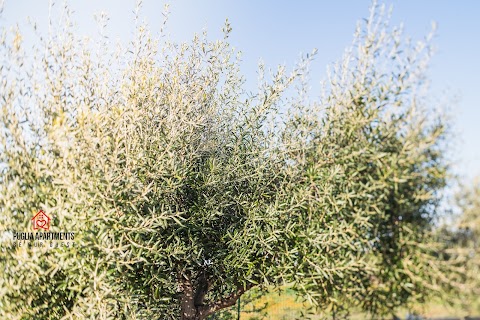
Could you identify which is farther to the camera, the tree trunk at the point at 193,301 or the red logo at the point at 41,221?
the tree trunk at the point at 193,301

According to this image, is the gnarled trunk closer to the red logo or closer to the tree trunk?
the tree trunk

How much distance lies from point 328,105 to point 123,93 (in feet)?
8.60

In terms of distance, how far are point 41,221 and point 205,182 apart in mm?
2055

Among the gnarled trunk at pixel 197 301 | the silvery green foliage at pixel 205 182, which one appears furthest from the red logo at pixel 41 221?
the gnarled trunk at pixel 197 301

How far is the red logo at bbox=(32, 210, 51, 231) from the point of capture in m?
5.92

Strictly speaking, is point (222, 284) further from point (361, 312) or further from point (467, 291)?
point (467, 291)

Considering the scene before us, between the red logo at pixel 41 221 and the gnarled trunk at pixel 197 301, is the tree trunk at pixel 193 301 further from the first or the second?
the red logo at pixel 41 221

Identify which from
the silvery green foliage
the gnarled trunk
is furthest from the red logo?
the gnarled trunk

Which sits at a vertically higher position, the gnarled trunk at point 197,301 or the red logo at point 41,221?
the red logo at point 41,221

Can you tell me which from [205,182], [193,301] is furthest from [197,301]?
[205,182]

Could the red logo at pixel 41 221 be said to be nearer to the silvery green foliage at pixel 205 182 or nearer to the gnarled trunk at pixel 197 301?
the silvery green foliage at pixel 205 182

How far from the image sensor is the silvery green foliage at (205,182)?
5594 mm

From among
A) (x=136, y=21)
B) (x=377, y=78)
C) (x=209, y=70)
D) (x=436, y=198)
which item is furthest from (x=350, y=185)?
(x=136, y=21)

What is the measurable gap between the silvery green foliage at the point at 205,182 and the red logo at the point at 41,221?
98mm
